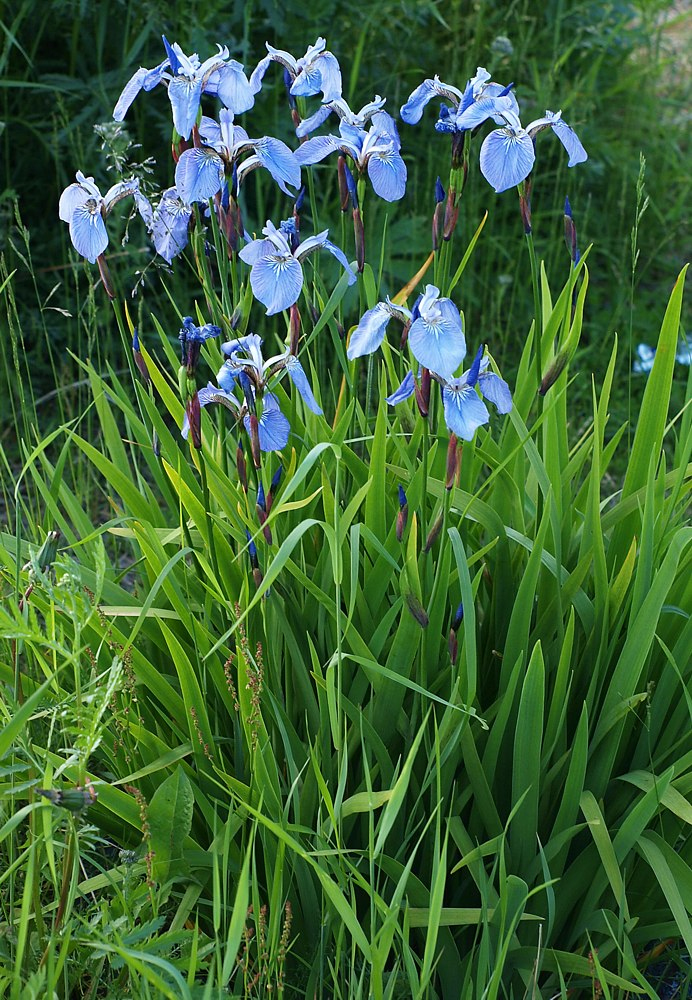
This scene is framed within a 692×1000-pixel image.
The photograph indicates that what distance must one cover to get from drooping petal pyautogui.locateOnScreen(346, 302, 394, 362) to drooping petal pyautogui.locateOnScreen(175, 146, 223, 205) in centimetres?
27

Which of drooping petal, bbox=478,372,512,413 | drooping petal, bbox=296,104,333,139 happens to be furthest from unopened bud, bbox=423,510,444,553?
drooping petal, bbox=296,104,333,139

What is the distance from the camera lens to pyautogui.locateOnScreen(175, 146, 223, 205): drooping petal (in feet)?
4.11

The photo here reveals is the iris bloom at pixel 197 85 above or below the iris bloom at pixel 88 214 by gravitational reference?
above

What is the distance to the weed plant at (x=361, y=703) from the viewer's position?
124 centimetres

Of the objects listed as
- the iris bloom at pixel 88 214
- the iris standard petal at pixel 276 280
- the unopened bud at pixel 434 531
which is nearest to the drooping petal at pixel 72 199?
the iris bloom at pixel 88 214

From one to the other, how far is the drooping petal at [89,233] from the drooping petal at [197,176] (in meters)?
0.18

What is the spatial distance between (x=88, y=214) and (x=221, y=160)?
0.24 meters

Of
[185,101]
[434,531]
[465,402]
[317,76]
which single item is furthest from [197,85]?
[434,531]

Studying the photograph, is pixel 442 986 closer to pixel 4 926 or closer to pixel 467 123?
pixel 4 926

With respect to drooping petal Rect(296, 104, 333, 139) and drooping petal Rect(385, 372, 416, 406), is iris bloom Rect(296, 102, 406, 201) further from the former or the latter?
drooping petal Rect(385, 372, 416, 406)

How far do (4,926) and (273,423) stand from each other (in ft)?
2.44

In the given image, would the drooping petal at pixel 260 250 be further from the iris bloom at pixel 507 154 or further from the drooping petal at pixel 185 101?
the iris bloom at pixel 507 154

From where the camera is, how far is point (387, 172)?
1376 mm

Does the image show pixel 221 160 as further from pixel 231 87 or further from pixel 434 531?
pixel 434 531
